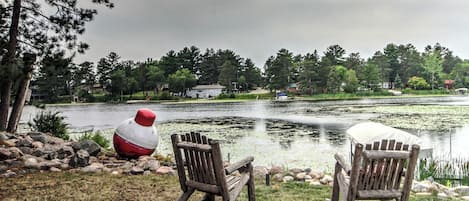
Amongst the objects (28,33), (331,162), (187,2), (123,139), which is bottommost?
(331,162)

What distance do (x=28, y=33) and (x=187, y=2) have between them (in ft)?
48.4

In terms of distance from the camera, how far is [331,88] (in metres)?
54.5

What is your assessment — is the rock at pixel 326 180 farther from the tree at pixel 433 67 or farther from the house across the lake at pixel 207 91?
the tree at pixel 433 67

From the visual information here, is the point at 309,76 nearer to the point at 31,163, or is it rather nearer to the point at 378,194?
the point at 31,163

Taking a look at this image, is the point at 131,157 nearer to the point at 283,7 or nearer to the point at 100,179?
the point at 100,179

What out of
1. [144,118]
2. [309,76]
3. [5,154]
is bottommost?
[5,154]

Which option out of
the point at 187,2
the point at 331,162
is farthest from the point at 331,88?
the point at 331,162

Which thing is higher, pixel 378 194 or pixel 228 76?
pixel 228 76

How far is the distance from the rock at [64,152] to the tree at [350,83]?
5200cm

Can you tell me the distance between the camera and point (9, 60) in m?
5.19

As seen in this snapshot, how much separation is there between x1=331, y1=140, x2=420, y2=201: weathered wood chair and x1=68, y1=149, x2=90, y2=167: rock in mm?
4142

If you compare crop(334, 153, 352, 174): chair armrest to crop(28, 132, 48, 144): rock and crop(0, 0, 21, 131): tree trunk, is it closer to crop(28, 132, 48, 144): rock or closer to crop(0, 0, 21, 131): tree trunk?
crop(0, 0, 21, 131): tree trunk

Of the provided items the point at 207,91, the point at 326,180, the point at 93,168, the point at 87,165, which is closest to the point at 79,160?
the point at 87,165

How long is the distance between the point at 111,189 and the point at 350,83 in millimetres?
53339
